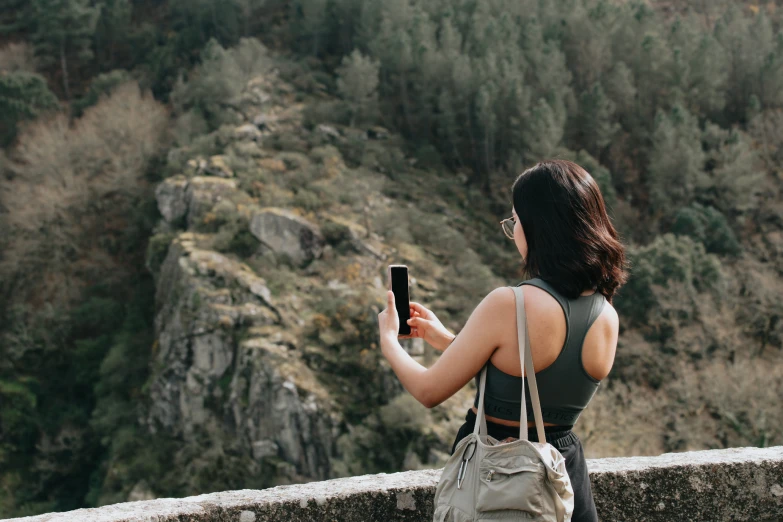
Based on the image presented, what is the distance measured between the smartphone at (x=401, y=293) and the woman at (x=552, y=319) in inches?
15.1

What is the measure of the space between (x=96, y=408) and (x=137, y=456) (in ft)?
16.0

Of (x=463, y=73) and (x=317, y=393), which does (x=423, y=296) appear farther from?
(x=463, y=73)

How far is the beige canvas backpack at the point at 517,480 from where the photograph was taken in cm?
→ 212

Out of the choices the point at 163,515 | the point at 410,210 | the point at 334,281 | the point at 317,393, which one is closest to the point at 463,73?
the point at 410,210

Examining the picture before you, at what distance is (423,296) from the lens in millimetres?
28188

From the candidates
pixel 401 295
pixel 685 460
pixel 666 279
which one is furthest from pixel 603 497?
pixel 666 279

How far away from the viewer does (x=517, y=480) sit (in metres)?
2.12

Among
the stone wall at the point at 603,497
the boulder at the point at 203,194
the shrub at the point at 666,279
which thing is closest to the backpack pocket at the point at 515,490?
the stone wall at the point at 603,497

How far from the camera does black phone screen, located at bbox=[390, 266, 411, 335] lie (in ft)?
8.92

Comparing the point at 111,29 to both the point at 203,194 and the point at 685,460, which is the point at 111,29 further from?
the point at 685,460

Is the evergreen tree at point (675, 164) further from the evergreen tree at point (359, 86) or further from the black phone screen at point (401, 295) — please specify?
the black phone screen at point (401, 295)

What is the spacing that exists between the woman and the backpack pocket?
0.16 m

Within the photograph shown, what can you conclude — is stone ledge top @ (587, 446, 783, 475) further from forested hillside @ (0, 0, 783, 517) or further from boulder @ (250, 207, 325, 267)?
boulder @ (250, 207, 325, 267)

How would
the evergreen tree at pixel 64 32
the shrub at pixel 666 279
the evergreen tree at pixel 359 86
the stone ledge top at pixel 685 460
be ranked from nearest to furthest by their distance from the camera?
Answer: 1. the stone ledge top at pixel 685 460
2. the shrub at pixel 666 279
3. the evergreen tree at pixel 359 86
4. the evergreen tree at pixel 64 32
